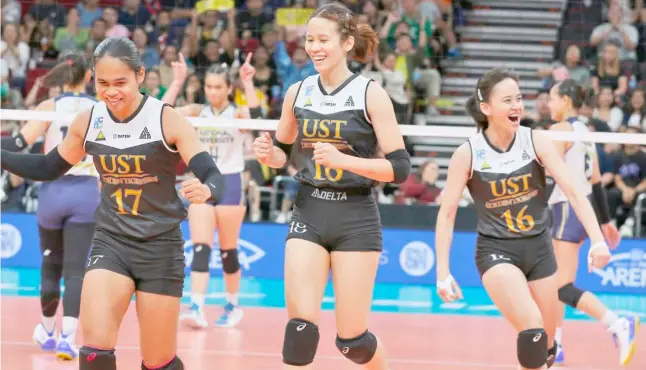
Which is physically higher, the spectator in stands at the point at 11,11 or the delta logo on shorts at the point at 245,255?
the spectator in stands at the point at 11,11

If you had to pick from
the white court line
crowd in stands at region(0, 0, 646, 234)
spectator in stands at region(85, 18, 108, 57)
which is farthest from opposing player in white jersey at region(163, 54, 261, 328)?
spectator in stands at region(85, 18, 108, 57)

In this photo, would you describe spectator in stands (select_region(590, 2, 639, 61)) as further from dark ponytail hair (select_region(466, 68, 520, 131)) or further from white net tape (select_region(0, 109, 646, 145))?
dark ponytail hair (select_region(466, 68, 520, 131))

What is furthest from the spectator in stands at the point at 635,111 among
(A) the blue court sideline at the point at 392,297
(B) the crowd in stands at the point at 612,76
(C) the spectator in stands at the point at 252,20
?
(C) the spectator in stands at the point at 252,20

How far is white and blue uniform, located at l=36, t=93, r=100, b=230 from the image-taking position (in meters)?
7.16

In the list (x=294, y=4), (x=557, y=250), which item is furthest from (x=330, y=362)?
(x=294, y=4)

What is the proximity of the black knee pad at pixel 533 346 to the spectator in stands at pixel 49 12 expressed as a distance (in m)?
10.8

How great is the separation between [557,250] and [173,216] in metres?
3.77

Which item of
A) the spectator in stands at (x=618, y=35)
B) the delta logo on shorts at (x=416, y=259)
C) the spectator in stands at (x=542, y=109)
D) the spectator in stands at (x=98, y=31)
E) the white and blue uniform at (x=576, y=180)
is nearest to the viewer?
the white and blue uniform at (x=576, y=180)

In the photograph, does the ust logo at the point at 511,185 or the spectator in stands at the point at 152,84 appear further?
the spectator in stands at the point at 152,84

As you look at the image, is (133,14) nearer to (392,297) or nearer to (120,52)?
(392,297)

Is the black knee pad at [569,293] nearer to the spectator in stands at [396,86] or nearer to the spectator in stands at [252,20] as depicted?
the spectator in stands at [396,86]

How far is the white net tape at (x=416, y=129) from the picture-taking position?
7578mm

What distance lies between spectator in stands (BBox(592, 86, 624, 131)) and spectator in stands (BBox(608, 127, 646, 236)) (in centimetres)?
41

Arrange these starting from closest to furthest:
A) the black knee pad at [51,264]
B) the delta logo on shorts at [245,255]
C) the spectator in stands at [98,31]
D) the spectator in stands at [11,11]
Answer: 1. the black knee pad at [51,264]
2. the delta logo on shorts at [245,255]
3. the spectator in stands at [98,31]
4. the spectator in stands at [11,11]
